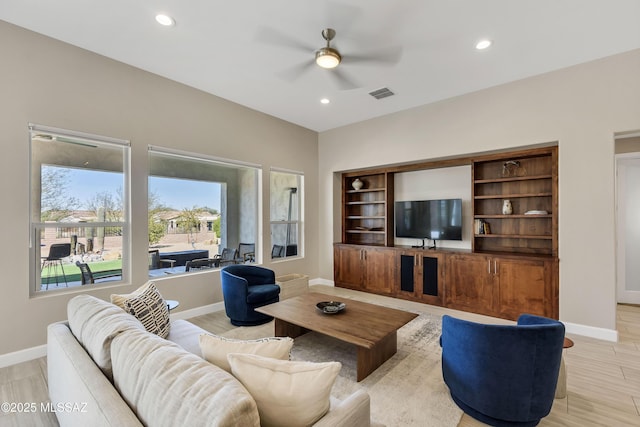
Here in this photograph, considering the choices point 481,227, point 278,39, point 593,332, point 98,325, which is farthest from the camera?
point 481,227

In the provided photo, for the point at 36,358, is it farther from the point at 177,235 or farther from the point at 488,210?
the point at 488,210

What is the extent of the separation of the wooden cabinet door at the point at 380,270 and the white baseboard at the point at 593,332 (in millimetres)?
2418

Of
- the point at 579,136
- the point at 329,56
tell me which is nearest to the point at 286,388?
the point at 329,56

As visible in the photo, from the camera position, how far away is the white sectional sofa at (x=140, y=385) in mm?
915

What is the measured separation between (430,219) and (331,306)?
273 cm

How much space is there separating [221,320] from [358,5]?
402 centimetres

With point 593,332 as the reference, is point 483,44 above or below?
above

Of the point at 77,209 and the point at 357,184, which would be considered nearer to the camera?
the point at 77,209

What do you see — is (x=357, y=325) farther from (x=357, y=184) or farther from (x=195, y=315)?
(x=357, y=184)

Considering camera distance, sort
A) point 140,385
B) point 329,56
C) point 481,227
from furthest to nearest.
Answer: point 481,227 < point 329,56 < point 140,385

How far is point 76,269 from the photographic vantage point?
3.30 m

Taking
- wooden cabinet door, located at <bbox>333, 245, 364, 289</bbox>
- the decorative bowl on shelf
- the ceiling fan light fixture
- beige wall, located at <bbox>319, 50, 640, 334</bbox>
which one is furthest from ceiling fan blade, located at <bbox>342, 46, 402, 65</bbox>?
wooden cabinet door, located at <bbox>333, 245, 364, 289</bbox>

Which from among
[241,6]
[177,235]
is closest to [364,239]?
[177,235]

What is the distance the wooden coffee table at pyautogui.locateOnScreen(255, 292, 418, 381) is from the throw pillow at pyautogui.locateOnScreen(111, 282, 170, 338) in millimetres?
Result: 1057
